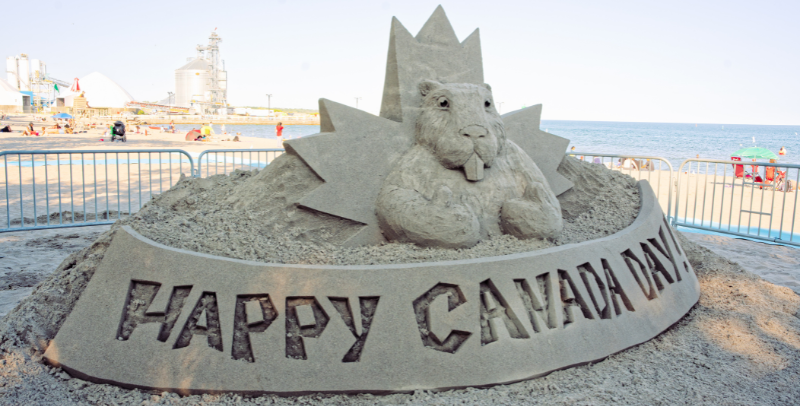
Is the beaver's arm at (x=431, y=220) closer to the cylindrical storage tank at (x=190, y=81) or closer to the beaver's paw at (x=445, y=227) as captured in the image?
the beaver's paw at (x=445, y=227)

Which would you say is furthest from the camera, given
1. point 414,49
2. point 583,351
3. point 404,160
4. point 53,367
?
point 414,49

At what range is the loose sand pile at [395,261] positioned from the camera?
2.79 meters

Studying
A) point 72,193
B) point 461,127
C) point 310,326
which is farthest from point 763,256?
point 72,193

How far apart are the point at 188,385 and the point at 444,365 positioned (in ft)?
4.40

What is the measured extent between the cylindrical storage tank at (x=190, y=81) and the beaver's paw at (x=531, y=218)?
88125mm

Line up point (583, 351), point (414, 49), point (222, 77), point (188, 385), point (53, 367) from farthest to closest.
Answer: point (222, 77) → point (414, 49) → point (583, 351) → point (53, 367) → point (188, 385)

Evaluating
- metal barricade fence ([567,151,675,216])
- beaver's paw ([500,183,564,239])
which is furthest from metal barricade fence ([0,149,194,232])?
metal barricade fence ([567,151,675,216])

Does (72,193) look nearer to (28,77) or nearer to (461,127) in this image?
(461,127)

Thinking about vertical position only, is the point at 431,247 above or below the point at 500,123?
below

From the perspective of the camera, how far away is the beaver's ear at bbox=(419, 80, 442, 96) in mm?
4211

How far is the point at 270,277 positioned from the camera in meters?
2.89

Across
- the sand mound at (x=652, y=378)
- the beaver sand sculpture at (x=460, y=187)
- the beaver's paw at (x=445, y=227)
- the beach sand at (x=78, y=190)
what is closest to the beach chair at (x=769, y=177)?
the sand mound at (x=652, y=378)

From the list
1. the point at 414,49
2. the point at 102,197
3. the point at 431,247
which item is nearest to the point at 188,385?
the point at 431,247

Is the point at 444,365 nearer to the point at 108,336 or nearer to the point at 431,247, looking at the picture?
the point at 431,247
